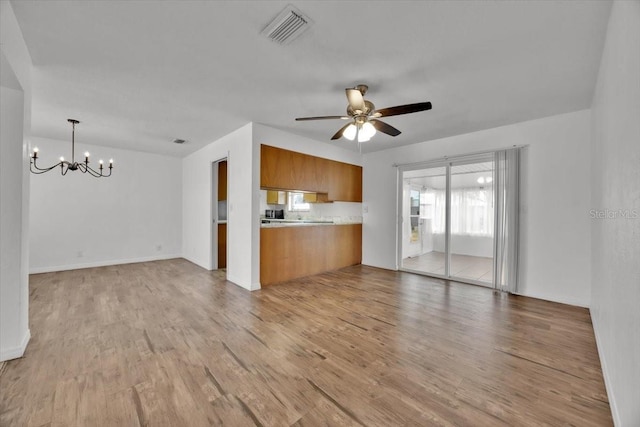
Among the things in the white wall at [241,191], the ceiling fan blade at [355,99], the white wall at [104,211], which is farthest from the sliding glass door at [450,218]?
the white wall at [104,211]

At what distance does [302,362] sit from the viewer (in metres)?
2.12

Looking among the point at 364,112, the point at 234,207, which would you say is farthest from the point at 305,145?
the point at 364,112

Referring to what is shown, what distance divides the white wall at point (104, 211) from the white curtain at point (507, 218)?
678 centimetres

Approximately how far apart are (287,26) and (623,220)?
8.16 feet

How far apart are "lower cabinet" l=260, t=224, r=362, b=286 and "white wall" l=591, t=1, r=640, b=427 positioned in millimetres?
3802

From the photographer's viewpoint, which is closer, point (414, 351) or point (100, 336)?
point (414, 351)

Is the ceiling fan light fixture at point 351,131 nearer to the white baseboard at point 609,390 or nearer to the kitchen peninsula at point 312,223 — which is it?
the kitchen peninsula at point 312,223

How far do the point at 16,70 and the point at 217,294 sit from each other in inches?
120

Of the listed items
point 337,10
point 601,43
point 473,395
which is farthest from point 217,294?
point 601,43

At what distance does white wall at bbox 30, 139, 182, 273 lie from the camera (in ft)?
16.3

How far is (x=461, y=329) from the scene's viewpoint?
2.72 m

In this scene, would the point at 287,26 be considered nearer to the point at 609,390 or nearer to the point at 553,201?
the point at 609,390

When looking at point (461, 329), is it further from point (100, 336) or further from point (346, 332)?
point (100, 336)

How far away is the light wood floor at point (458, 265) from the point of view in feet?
15.6
